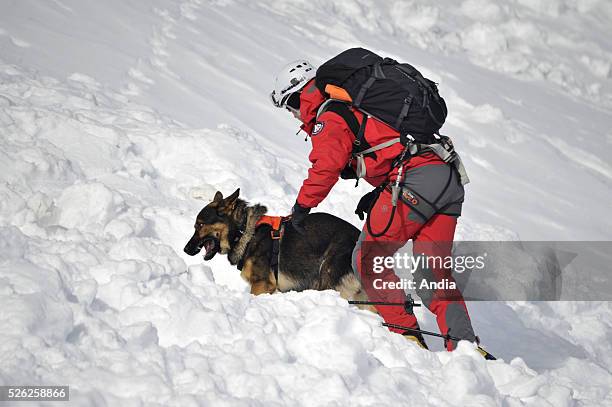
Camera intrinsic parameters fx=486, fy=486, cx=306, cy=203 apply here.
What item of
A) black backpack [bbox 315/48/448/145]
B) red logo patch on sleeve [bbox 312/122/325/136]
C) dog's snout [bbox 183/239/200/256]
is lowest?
dog's snout [bbox 183/239/200/256]

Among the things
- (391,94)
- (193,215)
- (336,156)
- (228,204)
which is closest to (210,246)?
(228,204)

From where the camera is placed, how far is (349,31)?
834 inches

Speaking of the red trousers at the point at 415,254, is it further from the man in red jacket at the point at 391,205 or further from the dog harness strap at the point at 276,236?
the dog harness strap at the point at 276,236

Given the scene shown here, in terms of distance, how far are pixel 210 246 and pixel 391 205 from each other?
2147mm

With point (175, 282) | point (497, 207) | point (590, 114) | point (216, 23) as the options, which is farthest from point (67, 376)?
point (590, 114)

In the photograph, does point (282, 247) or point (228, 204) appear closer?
point (282, 247)

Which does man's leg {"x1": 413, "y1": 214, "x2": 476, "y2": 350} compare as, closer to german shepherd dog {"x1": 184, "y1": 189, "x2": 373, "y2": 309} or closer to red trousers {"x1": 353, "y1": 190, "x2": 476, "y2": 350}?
red trousers {"x1": 353, "y1": 190, "x2": 476, "y2": 350}

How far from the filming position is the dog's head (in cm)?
498

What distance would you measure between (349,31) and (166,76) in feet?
40.2

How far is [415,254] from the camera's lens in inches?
153

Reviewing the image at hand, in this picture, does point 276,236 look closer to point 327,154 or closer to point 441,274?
point 327,154

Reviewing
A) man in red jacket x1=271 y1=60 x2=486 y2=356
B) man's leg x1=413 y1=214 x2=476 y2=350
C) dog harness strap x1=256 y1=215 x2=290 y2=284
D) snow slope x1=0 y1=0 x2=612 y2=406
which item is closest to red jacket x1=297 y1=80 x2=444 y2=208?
man in red jacket x1=271 y1=60 x2=486 y2=356

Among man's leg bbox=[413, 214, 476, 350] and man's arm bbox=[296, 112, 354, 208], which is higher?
man's arm bbox=[296, 112, 354, 208]

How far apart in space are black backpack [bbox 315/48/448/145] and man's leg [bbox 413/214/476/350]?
2.21 feet
